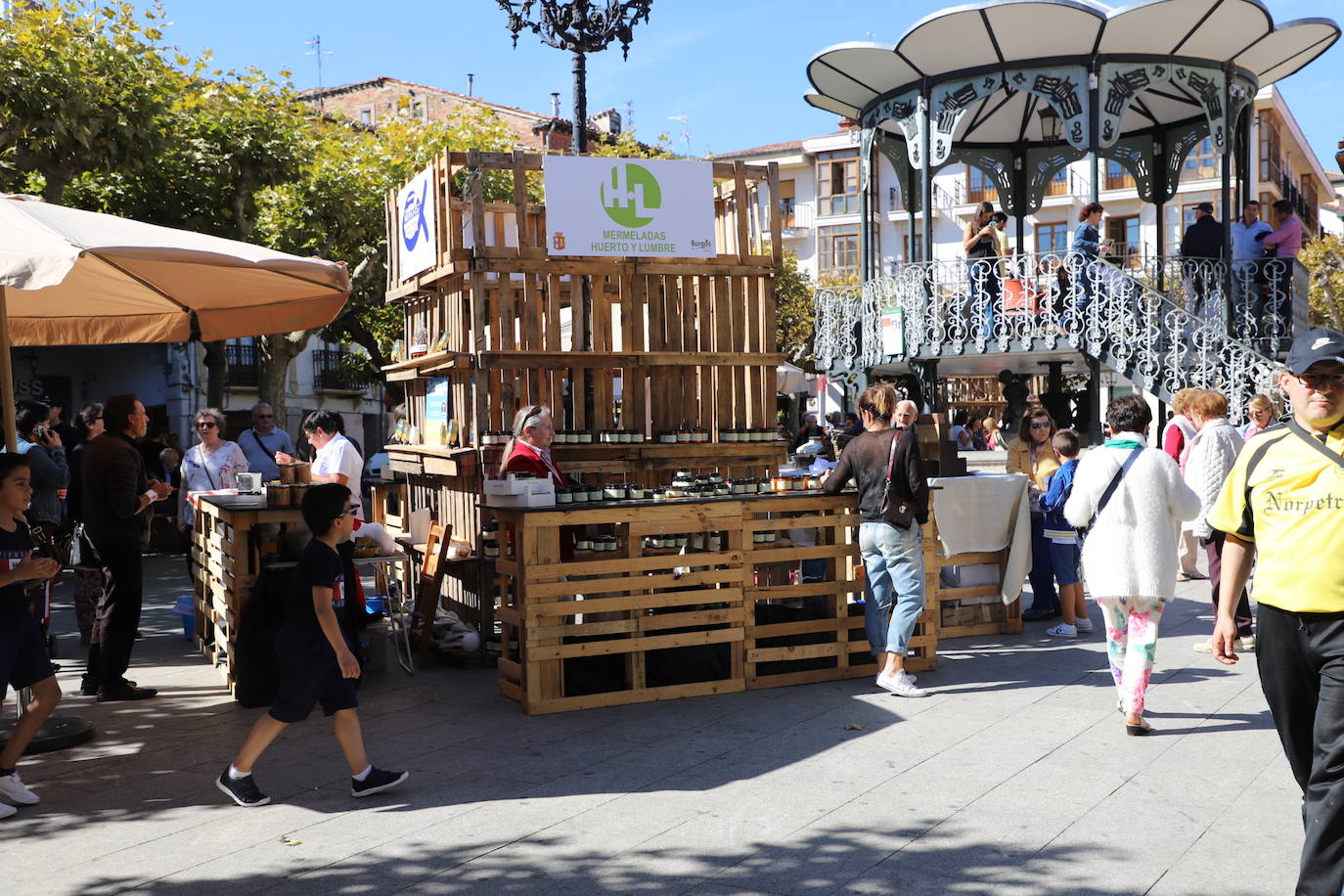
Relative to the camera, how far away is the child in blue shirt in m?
9.09

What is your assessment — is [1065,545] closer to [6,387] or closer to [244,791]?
[244,791]

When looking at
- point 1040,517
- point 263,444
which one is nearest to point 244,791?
point 263,444

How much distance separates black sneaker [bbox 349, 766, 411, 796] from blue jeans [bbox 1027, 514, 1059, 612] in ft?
19.8

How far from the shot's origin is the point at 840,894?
4082mm

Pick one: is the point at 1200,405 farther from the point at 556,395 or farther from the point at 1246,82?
the point at 1246,82

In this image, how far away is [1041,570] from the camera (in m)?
9.74

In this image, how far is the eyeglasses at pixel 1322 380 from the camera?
12.3 ft

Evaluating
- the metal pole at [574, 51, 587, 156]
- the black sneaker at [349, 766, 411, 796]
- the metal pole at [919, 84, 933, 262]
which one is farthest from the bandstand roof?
the black sneaker at [349, 766, 411, 796]

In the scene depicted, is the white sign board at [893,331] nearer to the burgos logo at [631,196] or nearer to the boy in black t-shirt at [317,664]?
the burgos logo at [631,196]

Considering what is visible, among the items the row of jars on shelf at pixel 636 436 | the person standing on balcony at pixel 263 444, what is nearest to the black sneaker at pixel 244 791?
the row of jars on shelf at pixel 636 436

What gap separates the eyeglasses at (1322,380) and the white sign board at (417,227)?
251 inches

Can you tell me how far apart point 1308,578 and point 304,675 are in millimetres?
3857

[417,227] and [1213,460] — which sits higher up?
[417,227]

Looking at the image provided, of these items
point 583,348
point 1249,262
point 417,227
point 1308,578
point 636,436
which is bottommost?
point 1308,578
